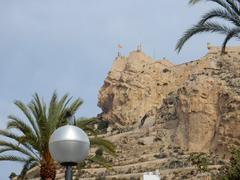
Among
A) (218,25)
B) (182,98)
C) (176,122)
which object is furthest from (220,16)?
(176,122)

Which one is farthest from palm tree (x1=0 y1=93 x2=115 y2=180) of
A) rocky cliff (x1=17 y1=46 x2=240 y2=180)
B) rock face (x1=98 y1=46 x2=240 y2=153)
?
rock face (x1=98 y1=46 x2=240 y2=153)

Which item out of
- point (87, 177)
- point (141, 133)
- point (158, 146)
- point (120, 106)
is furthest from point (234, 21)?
point (120, 106)

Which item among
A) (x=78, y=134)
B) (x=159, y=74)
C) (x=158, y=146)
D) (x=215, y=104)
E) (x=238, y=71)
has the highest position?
(x=159, y=74)

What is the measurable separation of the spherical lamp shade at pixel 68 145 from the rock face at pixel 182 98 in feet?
155

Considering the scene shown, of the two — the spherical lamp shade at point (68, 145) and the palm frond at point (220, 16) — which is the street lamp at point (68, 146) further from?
the palm frond at point (220, 16)

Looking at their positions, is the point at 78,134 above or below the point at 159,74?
below

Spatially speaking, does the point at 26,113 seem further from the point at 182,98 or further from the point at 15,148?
the point at 182,98

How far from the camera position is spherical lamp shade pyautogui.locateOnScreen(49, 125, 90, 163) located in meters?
5.99

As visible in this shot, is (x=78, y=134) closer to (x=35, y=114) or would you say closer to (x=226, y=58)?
(x=35, y=114)

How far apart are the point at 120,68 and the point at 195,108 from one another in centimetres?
2839

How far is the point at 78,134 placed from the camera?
6.05 m

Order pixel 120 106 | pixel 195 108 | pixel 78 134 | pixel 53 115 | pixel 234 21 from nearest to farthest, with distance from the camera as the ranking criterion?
pixel 78 134 < pixel 234 21 < pixel 53 115 < pixel 195 108 < pixel 120 106

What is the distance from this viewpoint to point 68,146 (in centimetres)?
599

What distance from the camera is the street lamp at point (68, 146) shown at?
5988 millimetres
